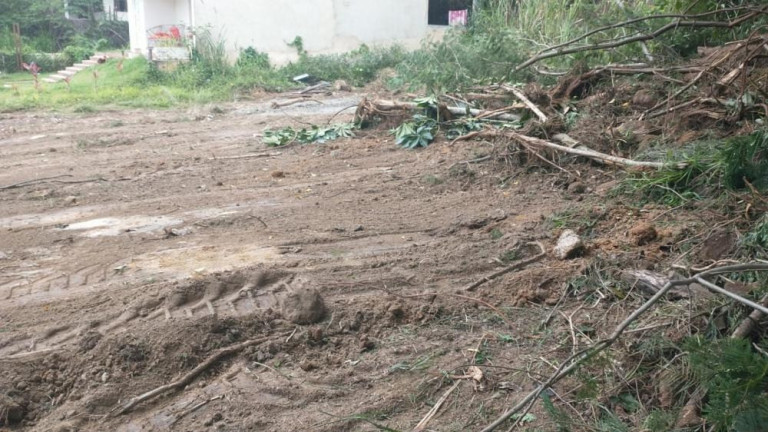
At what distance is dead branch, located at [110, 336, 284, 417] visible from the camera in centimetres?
346

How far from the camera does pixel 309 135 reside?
9.52 metres

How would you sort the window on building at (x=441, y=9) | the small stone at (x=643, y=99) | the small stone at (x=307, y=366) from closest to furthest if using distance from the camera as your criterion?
1. the small stone at (x=307, y=366)
2. the small stone at (x=643, y=99)
3. the window on building at (x=441, y=9)

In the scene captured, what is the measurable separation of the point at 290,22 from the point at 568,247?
51.5ft

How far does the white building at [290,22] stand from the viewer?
18.3 m

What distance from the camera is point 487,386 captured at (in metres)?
3.52

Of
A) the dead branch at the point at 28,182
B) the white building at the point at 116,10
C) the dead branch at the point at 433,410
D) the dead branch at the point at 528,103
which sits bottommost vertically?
the dead branch at the point at 28,182

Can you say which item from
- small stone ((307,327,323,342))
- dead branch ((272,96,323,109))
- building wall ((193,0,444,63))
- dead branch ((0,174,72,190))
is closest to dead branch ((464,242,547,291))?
small stone ((307,327,323,342))

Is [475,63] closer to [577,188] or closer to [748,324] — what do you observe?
[577,188]

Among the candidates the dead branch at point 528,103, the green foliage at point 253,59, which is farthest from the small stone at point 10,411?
the green foliage at point 253,59

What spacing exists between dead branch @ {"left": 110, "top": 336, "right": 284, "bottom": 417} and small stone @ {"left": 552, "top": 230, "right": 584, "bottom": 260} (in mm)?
1945

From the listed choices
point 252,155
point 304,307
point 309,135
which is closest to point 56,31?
point 309,135

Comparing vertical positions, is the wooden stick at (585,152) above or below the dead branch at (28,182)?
above

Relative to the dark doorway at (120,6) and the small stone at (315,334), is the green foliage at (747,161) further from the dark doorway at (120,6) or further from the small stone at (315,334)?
the dark doorway at (120,6)

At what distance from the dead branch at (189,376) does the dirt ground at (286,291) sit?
1.4 inches
